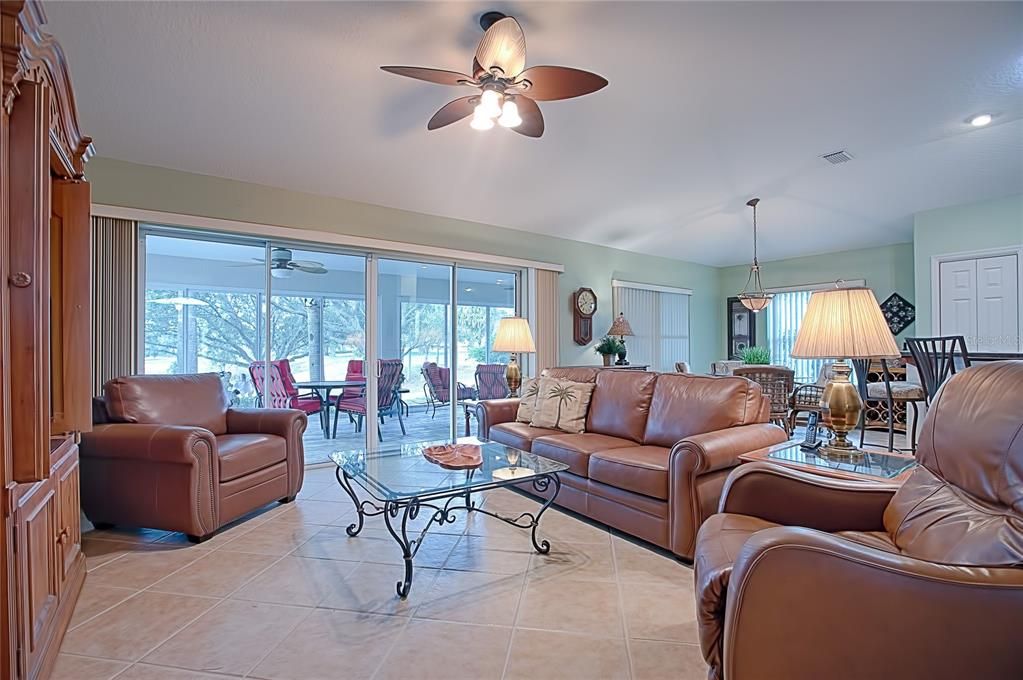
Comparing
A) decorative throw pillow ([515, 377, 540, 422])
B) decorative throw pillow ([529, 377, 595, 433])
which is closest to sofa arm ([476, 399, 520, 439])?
decorative throw pillow ([515, 377, 540, 422])

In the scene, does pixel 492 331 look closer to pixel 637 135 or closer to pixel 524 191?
pixel 524 191

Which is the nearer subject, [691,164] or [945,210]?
[691,164]

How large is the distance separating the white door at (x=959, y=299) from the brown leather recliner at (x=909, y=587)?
16.7ft

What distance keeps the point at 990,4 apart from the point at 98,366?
19.1 feet

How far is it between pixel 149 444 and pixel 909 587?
128 inches

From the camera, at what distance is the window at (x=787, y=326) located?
7.38m

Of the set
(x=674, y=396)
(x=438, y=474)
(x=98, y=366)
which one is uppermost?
(x=98, y=366)

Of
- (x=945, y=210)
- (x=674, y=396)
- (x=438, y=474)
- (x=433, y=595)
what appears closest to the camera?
(x=433, y=595)

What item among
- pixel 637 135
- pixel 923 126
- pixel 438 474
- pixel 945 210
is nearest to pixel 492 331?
pixel 637 135

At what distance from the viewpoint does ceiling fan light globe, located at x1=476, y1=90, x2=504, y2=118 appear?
7.94ft

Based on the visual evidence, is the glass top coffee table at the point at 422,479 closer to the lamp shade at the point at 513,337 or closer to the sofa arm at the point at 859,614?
the sofa arm at the point at 859,614

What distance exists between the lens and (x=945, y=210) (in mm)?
5461

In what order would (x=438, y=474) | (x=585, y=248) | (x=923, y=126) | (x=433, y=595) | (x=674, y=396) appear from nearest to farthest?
1. (x=433, y=595)
2. (x=438, y=474)
3. (x=674, y=396)
4. (x=923, y=126)
5. (x=585, y=248)

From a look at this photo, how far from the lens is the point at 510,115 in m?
2.49
